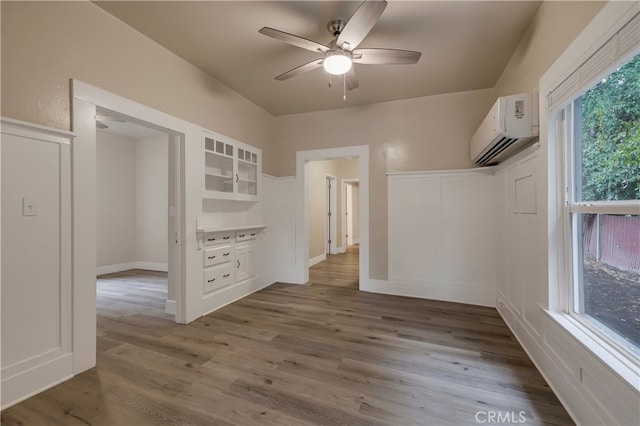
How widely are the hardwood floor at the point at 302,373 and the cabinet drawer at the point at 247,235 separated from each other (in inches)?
37.2

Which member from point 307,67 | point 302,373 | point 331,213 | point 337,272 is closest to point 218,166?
point 307,67

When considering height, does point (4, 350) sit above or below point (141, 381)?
above

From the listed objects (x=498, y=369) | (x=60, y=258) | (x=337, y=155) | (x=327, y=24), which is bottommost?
(x=498, y=369)

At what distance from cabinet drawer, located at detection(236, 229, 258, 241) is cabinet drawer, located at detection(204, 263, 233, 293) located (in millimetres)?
390

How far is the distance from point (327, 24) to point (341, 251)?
605 cm

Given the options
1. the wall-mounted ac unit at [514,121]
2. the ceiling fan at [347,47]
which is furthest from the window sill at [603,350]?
the ceiling fan at [347,47]

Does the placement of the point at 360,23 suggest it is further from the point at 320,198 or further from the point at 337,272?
the point at 320,198

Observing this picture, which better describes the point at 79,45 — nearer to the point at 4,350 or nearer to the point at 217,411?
the point at 4,350

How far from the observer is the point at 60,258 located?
180 cm

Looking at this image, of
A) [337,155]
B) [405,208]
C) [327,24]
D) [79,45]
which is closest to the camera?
[79,45]

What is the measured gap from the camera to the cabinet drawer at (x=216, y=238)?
302cm

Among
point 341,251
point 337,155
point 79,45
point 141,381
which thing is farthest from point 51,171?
point 341,251

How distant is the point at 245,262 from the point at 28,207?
90.5 inches

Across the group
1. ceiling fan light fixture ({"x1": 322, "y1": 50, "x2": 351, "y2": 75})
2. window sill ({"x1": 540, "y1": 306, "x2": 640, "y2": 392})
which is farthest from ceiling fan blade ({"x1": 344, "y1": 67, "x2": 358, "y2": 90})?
window sill ({"x1": 540, "y1": 306, "x2": 640, "y2": 392})
